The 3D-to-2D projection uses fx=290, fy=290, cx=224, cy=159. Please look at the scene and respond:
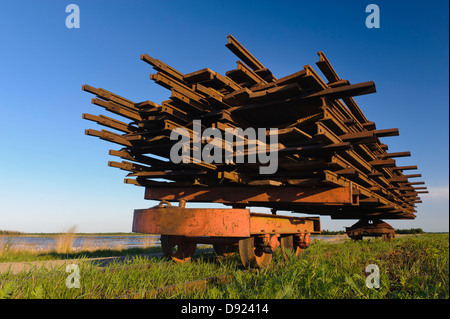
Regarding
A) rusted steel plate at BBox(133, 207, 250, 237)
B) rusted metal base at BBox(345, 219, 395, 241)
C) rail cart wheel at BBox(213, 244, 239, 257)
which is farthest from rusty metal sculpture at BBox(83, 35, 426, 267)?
rusted metal base at BBox(345, 219, 395, 241)

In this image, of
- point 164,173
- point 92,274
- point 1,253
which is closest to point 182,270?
point 92,274

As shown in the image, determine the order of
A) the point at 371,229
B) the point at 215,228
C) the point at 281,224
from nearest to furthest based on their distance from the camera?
the point at 215,228 < the point at 281,224 < the point at 371,229

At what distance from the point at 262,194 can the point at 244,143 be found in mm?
1257

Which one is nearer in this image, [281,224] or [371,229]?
[281,224]

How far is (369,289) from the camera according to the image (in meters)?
3.09

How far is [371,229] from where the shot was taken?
13.0 meters

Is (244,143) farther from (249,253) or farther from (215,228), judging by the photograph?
(249,253)

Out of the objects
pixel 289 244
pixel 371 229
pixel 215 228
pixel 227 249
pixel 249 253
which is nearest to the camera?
pixel 215 228

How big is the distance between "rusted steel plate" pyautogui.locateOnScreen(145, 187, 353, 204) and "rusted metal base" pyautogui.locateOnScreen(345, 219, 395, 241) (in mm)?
9419

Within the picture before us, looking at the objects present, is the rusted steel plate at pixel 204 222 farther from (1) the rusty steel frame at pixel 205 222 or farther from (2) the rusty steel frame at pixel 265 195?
(2) the rusty steel frame at pixel 265 195

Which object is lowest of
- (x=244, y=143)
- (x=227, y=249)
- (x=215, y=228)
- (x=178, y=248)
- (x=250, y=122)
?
(x=227, y=249)

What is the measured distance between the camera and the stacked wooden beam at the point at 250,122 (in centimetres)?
410

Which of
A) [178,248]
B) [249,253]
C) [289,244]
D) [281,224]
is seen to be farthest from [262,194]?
[178,248]

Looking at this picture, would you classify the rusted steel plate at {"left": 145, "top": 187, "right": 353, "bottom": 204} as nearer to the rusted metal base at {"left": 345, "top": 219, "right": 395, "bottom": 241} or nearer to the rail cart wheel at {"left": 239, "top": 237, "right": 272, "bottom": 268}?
the rail cart wheel at {"left": 239, "top": 237, "right": 272, "bottom": 268}
